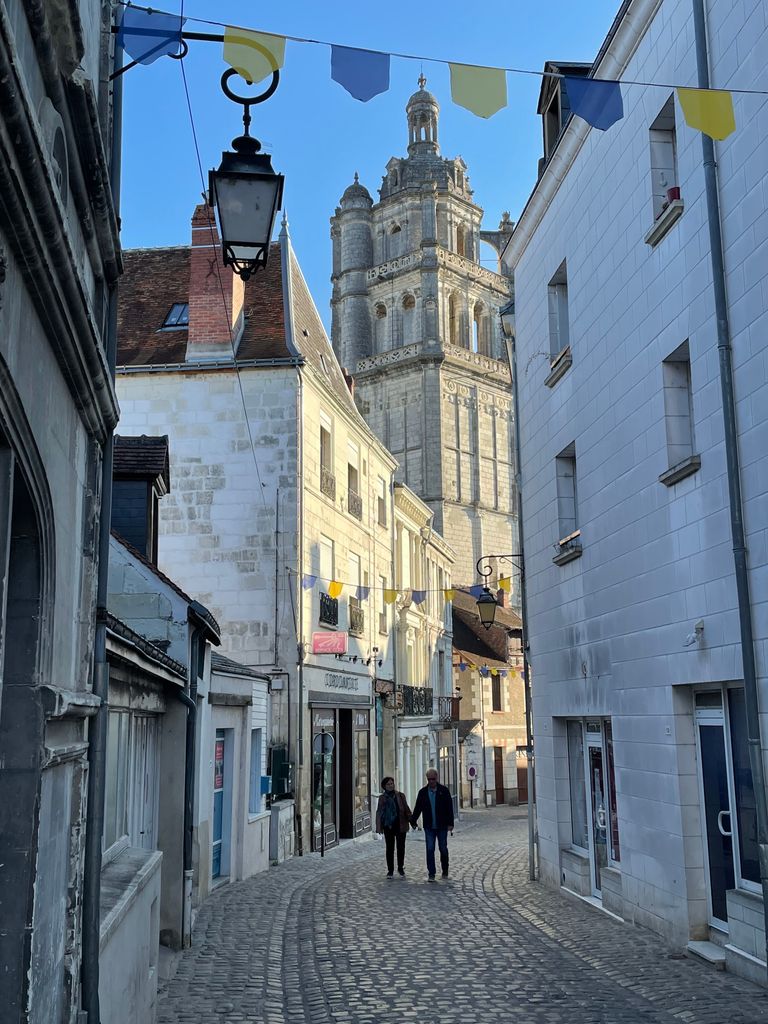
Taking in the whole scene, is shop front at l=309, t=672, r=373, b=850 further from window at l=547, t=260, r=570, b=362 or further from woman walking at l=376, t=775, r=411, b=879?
window at l=547, t=260, r=570, b=362

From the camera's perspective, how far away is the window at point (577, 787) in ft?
43.0

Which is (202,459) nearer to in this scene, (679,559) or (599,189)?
(599,189)

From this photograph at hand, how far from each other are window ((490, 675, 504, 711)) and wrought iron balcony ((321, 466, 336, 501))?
902 inches

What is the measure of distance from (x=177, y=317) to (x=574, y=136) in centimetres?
1184

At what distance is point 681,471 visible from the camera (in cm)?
933

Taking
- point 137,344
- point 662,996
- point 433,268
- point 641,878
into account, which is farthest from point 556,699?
point 433,268

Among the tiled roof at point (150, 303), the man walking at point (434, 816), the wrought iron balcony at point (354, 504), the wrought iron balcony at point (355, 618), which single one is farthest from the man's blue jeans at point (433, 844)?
the tiled roof at point (150, 303)

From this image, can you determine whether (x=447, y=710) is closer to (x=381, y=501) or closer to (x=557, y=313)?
(x=381, y=501)

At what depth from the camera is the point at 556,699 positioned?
13883 millimetres

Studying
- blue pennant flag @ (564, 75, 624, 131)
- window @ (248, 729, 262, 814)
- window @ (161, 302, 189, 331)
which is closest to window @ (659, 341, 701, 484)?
blue pennant flag @ (564, 75, 624, 131)

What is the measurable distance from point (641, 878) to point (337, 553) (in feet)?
43.8

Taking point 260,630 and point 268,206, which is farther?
point 260,630

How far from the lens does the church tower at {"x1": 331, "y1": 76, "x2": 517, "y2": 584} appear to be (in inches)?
2211

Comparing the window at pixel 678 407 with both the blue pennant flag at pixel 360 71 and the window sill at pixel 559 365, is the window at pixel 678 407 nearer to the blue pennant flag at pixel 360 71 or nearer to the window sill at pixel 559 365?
the window sill at pixel 559 365
